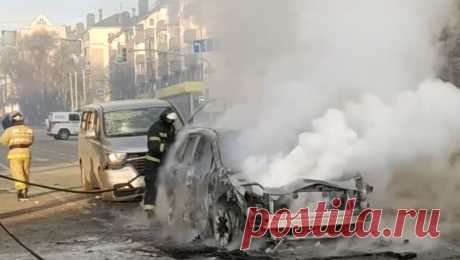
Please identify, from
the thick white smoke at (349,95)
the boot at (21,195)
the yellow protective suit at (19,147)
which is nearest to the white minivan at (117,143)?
the yellow protective suit at (19,147)

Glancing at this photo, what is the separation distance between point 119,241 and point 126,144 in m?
3.82

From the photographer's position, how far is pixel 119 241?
9.01 metres

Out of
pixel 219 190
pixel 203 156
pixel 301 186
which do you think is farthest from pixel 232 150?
pixel 301 186

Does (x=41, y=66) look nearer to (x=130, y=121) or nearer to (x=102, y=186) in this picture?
→ (x=130, y=121)

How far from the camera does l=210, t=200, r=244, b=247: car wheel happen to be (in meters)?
7.54

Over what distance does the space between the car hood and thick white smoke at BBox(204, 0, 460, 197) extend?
9.51 feet

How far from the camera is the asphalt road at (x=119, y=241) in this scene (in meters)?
7.50

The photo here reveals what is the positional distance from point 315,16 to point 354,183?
8.45 ft

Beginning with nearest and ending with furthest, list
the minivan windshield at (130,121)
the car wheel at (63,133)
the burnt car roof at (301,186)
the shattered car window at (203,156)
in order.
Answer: the burnt car roof at (301,186) → the shattered car window at (203,156) → the minivan windshield at (130,121) → the car wheel at (63,133)

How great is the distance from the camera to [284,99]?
870 centimetres

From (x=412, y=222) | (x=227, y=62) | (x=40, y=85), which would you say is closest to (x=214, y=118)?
(x=227, y=62)

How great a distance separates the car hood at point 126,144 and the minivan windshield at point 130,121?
218 mm

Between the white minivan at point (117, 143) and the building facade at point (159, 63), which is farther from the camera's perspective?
the building facade at point (159, 63)

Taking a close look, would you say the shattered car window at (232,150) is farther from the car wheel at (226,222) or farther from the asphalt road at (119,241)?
the asphalt road at (119,241)
